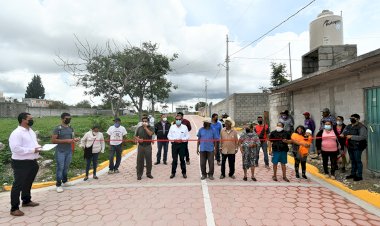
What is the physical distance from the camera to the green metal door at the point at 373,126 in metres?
6.68

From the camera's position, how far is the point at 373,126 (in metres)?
6.83

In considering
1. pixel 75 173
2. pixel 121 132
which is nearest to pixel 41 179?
pixel 75 173

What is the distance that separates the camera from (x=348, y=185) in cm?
638

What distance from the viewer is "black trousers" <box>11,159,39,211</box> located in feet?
16.1

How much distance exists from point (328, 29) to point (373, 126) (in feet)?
17.2

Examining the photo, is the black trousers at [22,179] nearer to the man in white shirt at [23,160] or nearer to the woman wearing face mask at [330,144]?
the man in white shirt at [23,160]

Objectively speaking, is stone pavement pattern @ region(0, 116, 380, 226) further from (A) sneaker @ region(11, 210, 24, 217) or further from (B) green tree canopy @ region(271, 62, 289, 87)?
(B) green tree canopy @ region(271, 62, 289, 87)

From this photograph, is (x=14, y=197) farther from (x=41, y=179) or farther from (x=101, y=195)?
(x=41, y=179)

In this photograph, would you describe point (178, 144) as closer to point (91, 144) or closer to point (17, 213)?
point (91, 144)

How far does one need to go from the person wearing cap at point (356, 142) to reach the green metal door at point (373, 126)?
1.71 ft

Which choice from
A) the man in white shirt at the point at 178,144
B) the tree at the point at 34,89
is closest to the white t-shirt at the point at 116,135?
the man in white shirt at the point at 178,144

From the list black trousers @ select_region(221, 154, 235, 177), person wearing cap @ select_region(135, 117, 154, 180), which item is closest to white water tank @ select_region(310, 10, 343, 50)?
black trousers @ select_region(221, 154, 235, 177)

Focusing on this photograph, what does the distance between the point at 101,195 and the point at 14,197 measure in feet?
5.35

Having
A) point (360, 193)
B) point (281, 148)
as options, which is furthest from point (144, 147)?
point (360, 193)
